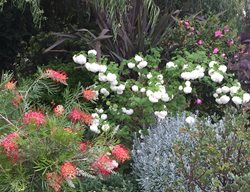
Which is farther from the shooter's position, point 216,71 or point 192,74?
point 216,71

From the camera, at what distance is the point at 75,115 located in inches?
120

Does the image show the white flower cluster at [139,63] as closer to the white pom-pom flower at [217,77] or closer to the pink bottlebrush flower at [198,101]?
the white pom-pom flower at [217,77]

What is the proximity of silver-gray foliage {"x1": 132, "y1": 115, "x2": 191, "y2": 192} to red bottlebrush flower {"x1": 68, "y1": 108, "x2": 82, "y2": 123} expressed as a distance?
62 cm

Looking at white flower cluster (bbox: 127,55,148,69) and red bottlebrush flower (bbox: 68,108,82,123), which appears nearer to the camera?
red bottlebrush flower (bbox: 68,108,82,123)

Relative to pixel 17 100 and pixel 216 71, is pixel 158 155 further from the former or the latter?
pixel 216 71

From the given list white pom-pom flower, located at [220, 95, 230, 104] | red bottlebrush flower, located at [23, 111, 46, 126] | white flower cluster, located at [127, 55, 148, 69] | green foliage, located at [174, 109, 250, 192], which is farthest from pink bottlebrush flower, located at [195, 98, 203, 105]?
red bottlebrush flower, located at [23, 111, 46, 126]

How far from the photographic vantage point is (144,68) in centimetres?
440

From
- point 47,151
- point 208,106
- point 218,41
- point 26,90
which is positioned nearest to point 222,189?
point 47,151

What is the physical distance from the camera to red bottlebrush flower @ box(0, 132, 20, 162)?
2.48 m

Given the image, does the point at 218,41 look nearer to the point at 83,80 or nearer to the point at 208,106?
the point at 208,106

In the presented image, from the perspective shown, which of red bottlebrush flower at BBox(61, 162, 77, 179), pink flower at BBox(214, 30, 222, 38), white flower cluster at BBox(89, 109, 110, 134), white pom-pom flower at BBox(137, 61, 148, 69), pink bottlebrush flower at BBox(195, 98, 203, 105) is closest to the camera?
red bottlebrush flower at BBox(61, 162, 77, 179)

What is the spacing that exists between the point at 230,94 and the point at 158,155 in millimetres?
1329

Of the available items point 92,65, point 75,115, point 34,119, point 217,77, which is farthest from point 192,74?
point 34,119

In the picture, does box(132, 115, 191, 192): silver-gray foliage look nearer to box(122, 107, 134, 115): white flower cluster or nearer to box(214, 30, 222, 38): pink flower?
box(122, 107, 134, 115): white flower cluster
